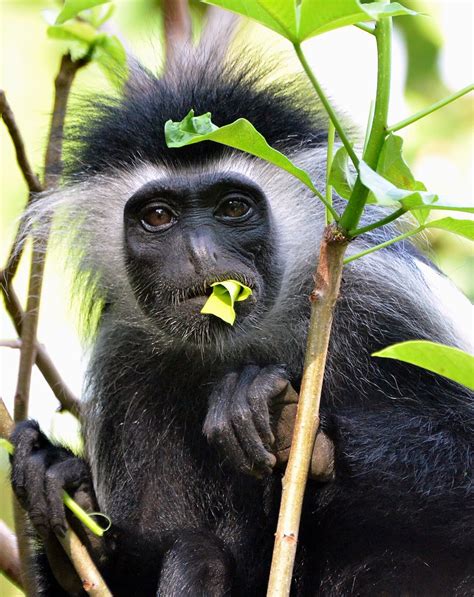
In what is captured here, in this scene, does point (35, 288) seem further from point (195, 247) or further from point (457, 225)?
point (457, 225)

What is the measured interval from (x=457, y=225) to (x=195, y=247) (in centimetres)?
138

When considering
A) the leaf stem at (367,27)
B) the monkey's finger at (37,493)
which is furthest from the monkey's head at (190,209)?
the leaf stem at (367,27)

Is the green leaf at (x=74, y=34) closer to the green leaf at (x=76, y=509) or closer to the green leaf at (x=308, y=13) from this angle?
the green leaf at (x=76, y=509)

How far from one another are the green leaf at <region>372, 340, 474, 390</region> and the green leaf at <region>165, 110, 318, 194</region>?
1.18 feet

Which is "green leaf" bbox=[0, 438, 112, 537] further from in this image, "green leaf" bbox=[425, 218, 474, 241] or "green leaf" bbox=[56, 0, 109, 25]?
"green leaf" bbox=[425, 218, 474, 241]

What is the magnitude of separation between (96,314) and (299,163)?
39.8 inches

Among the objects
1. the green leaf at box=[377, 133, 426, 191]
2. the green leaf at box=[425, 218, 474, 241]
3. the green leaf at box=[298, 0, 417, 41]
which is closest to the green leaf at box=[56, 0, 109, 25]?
the green leaf at box=[298, 0, 417, 41]

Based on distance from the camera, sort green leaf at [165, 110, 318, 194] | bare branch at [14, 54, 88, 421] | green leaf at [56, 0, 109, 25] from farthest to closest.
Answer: bare branch at [14, 54, 88, 421] → green leaf at [56, 0, 109, 25] → green leaf at [165, 110, 318, 194]

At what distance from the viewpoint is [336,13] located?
1.58 m

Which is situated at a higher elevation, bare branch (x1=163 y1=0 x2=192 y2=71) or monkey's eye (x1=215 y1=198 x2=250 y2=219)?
bare branch (x1=163 y1=0 x2=192 y2=71)

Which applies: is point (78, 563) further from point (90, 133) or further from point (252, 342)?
point (90, 133)

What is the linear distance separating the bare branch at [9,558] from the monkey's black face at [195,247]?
0.94 m

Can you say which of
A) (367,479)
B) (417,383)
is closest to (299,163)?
(417,383)

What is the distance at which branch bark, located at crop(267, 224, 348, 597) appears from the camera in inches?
67.2
